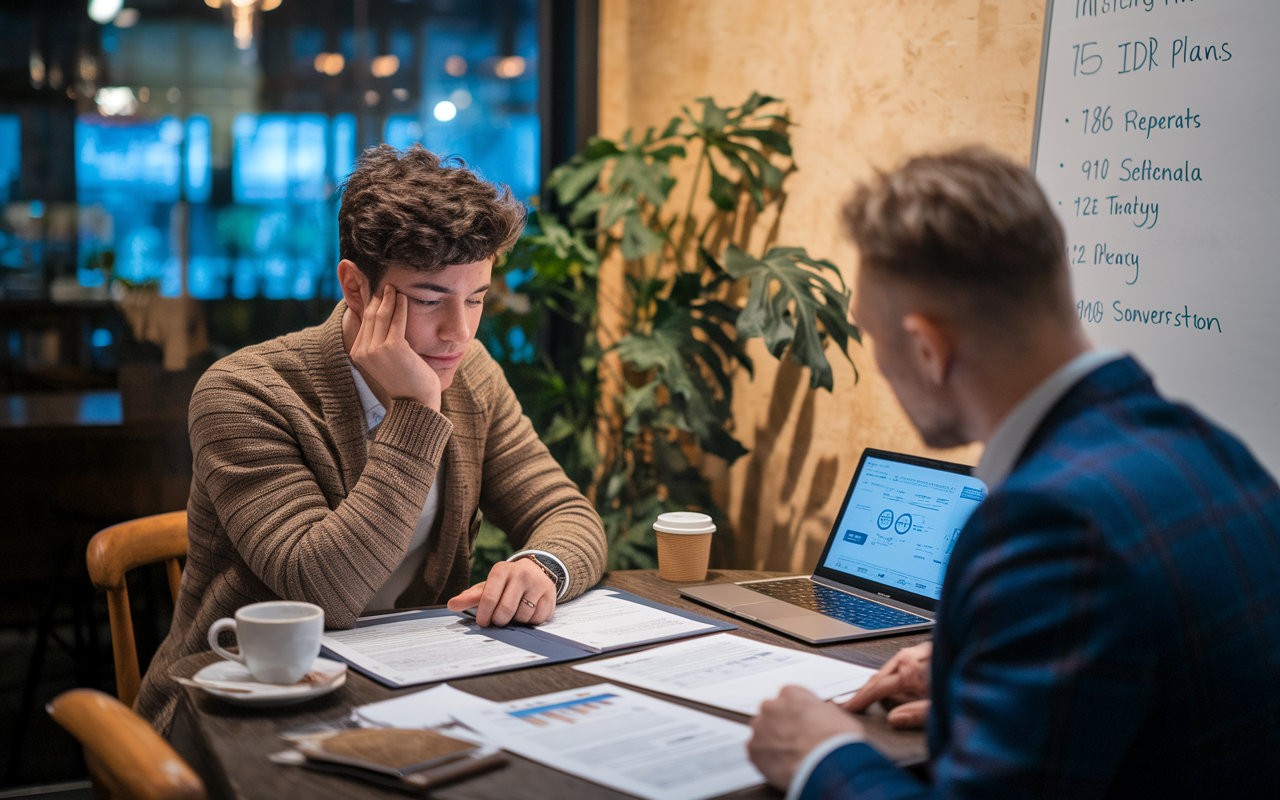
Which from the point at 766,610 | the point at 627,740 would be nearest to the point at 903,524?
the point at 766,610

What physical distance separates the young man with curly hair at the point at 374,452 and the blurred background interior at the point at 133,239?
4.69ft

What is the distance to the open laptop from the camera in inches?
57.6

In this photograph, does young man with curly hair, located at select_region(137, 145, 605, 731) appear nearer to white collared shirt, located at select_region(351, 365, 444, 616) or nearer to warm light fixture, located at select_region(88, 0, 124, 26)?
white collared shirt, located at select_region(351, 365, 444, 616)

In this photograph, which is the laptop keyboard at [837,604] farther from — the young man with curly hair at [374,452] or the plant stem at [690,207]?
the plant stem at [690,207]

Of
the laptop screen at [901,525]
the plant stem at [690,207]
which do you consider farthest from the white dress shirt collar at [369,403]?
the plant stem at [690,207]

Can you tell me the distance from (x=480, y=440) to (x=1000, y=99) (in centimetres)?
114

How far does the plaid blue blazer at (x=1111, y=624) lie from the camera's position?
0.69 metres

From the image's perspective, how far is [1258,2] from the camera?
1.37 metres

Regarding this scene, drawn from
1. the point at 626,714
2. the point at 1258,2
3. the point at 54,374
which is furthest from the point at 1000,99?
the point at 54,374

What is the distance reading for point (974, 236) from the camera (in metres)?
0.80

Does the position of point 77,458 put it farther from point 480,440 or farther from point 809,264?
point 809,264

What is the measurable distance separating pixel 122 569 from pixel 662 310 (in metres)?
1.41

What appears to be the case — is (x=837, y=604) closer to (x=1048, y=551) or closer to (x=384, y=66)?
(x=1048, y=551)

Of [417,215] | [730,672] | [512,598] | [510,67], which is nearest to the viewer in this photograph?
[730,672]
